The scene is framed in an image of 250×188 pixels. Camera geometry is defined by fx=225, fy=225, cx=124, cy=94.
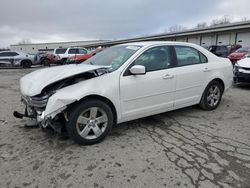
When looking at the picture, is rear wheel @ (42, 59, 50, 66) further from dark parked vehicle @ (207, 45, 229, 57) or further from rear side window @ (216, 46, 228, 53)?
rear side window @ (216, 46, 228, 53)

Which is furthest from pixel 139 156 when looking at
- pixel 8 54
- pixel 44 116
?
pixel 8 54

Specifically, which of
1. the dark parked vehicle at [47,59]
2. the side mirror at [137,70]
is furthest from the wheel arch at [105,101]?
the dark parked vehicle at [47,59]

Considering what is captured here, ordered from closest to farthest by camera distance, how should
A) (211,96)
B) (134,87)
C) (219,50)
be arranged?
(134,87) < (211,96) < (219,50)

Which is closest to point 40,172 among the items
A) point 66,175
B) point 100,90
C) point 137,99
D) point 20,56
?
point 66,175

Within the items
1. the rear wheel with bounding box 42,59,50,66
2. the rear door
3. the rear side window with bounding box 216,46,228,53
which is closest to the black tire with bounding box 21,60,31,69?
the rear wheel with bounding box 42,59,50,66

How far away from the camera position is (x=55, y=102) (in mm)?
3180

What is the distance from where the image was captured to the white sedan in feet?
11.0

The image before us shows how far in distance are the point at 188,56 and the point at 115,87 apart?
2.03m

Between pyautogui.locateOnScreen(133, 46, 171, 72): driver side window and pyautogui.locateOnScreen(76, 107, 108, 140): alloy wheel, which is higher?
pyautogui.locateOnScreen(133, 46, 171, 72): driver side window

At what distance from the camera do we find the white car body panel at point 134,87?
3.34 m

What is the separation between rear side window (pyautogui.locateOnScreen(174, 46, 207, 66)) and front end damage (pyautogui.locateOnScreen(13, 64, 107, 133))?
5.71 ft

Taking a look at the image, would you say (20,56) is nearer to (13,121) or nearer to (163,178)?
(13,121)

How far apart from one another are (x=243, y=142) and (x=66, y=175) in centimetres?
279

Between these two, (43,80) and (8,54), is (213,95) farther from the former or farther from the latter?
(8,54)
